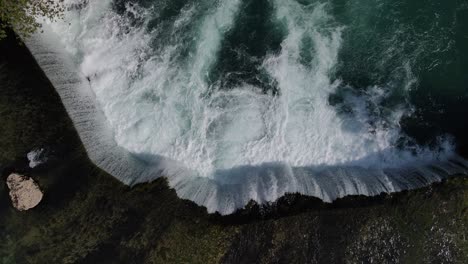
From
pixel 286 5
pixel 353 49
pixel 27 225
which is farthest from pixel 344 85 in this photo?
pixel 27 225

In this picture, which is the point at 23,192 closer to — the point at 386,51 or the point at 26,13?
the point at 26,13

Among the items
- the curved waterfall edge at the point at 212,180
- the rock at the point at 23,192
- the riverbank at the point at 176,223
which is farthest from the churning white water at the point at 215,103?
the rock at the point at 23,192

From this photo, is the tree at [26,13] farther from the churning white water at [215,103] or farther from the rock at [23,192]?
the rock at [23,192]

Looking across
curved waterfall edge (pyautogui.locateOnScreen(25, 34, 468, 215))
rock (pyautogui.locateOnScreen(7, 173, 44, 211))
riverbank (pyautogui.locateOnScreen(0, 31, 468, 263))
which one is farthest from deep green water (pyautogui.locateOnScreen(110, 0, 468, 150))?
rock (pyautogui.locateOnScreen(7, 173, 44, 211))

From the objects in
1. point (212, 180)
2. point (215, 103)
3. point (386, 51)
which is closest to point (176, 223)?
point (212, 180)

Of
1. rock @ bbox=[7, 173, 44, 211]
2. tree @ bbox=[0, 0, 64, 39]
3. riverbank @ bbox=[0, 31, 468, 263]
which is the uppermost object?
tree @ bbox=[0, 0, 64, 39]

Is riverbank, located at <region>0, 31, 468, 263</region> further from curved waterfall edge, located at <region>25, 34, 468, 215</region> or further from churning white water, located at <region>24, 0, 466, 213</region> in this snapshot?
churning white water, located at <region>24, 0, 466, 213</region>

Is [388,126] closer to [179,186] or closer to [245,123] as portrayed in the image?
[245,123]
